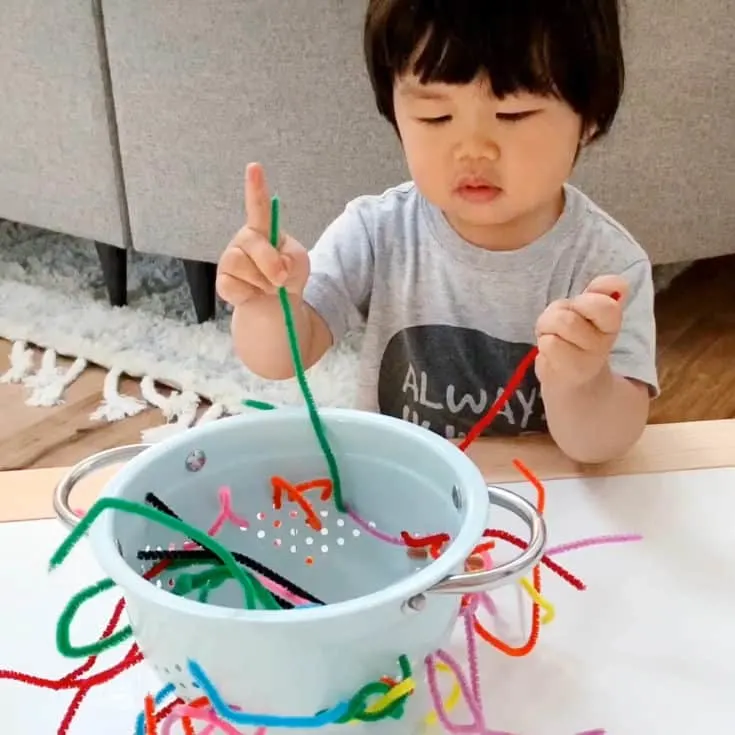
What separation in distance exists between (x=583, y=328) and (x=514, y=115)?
0.15 m

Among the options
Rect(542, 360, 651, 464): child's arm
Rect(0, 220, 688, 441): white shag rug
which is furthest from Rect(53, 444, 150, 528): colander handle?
Rect(0, 220, 688, 441): white shag rug

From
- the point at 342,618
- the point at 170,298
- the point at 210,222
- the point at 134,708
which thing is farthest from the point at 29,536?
the point at 170,298

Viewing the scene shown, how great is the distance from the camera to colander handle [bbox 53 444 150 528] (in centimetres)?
40

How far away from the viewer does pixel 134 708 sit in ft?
1.37

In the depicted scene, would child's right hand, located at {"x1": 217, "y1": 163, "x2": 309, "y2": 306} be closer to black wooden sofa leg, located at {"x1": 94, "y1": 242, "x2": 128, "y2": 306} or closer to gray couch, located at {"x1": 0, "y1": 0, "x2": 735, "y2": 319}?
gray couch, located at {"x1": 0, "y1": 0, "x2": 735, "y2": 319}

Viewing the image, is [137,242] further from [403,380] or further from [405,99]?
[405,99]

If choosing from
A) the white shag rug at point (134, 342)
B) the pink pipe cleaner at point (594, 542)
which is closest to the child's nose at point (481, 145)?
the pink pipe cleaner at point (594, 542)

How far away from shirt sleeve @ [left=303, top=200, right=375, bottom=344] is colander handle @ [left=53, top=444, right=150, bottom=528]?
0.24 m

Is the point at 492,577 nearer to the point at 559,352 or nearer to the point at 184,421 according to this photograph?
the point at 559,352

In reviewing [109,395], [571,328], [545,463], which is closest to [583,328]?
[571,328]

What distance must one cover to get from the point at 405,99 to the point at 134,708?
1.16 feet

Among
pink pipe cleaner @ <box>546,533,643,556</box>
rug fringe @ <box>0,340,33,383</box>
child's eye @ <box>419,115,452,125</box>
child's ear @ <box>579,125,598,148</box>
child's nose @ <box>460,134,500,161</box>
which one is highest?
child's eye @ <box>419,115,452,125</box>

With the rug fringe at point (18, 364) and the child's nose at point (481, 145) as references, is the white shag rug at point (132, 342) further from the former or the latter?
the child's nose at point (481, 145)

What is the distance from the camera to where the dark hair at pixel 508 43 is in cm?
56
